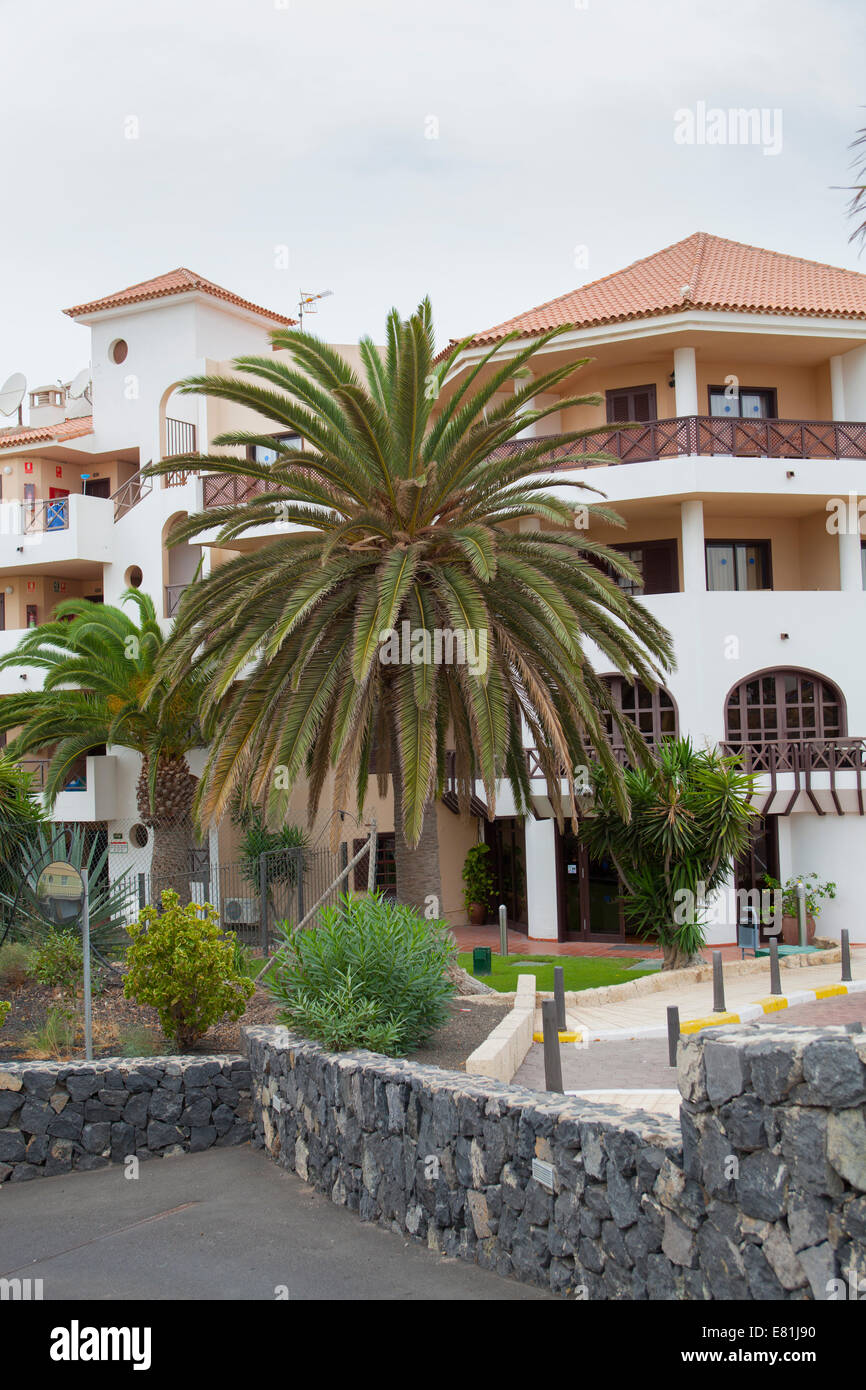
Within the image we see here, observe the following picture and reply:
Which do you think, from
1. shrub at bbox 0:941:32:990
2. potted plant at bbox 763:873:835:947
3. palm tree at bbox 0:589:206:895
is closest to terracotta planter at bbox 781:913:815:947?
potted plant at bbox 763:873:835:947

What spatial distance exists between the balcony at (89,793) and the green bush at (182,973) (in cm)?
1780

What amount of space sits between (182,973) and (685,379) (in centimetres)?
1880

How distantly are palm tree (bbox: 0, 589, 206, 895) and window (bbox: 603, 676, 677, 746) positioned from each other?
899 centimetres

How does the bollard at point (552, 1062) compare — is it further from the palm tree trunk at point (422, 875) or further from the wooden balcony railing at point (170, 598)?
the wooden balcony railing at point (170, 598)

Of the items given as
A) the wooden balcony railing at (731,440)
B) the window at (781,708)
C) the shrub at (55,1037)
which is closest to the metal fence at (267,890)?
the shrub at (55,1037)

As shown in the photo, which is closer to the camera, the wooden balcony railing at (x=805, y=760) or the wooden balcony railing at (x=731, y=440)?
the wooden balcony railing at (x=805, y=760)

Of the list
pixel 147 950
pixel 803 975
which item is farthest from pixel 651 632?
pixel 147 950

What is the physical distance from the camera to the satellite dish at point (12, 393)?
35.6 meters

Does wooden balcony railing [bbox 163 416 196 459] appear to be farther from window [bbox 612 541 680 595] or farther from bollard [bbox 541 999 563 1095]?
bollard [bbox 541 999 563 1095]

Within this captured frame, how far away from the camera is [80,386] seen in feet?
125

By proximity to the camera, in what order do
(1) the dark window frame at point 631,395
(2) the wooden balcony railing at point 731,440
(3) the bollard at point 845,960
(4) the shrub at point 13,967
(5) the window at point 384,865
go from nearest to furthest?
(4) the shrub at point 13,967, (3) the bollard at point 845,960, (2) the wooden balcony railing at point 731,440, (1) the dark window frame at point 631,395, (5) the window at point 384,865

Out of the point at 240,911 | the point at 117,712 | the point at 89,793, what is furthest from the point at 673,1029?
the point at 89,793

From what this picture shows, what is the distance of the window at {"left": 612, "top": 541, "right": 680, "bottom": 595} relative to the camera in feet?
91.9
